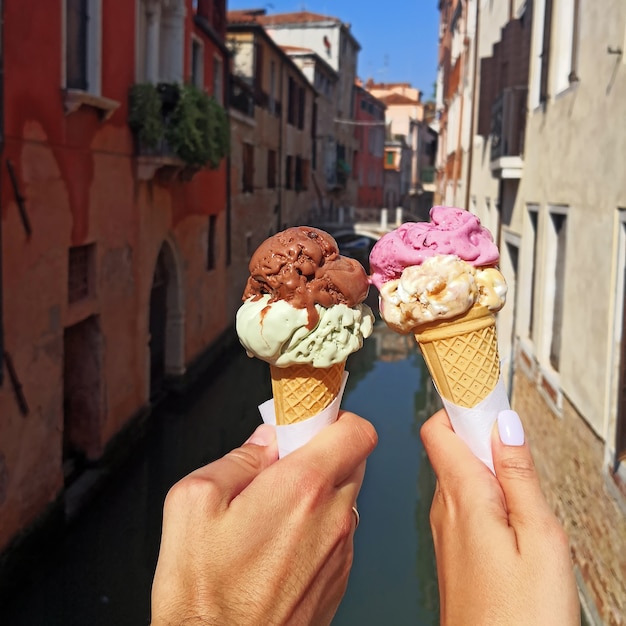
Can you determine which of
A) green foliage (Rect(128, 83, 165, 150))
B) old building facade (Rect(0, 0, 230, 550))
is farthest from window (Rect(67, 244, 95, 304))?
green foliage (Rect(128, 83, 165, 150))

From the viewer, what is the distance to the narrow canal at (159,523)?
19.6ft

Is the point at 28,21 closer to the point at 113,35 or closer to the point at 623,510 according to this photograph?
the point at 113,35

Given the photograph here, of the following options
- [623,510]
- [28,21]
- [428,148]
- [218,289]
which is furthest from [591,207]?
[428,148]

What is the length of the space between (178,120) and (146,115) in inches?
30.6

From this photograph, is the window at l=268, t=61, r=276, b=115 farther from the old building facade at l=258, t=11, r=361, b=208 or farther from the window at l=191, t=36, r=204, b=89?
the old building facade at l=258, t=11, r=361, b=208

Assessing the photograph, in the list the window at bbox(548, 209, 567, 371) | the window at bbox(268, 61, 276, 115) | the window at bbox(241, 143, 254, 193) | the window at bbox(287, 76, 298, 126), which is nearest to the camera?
the window at bbox(548, 209, 567, 371)

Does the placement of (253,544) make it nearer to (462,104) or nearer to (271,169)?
(462,104)

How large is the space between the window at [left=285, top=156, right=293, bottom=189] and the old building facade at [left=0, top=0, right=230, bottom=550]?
9225 mm

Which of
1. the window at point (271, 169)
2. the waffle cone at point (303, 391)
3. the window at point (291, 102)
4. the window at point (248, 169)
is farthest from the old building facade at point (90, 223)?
the window at point (291, 102)

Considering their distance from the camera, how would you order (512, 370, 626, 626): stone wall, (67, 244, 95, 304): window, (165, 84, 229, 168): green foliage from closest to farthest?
(512, 370, 626, 626): stone wall < (67, 244, 95, 304): window < (165, 84, 229, 168): green foliage

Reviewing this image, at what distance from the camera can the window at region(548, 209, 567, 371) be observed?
6.95 meters

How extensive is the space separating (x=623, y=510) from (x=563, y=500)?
173cm

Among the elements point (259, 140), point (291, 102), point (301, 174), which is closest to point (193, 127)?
point (259, 140)

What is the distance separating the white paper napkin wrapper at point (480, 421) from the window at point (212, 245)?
1205cm
